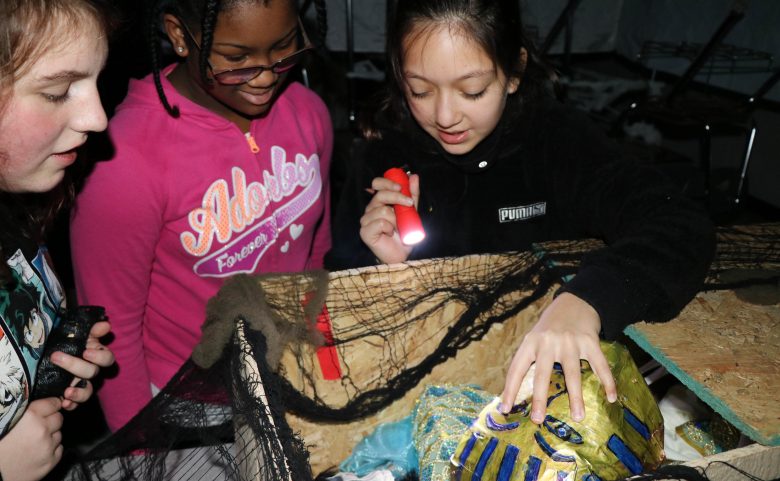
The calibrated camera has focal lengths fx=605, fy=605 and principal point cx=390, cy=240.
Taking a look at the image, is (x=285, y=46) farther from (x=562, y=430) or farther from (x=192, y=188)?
(x=562, y=430)

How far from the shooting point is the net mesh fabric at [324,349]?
2.95ft

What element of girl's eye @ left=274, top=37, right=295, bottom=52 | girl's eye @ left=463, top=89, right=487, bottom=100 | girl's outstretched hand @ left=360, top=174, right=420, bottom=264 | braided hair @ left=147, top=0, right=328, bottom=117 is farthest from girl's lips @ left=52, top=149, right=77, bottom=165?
girl's eye @ left=463, top=89, right=487, bottom=100

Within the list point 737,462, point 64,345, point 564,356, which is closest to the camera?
point 737,462

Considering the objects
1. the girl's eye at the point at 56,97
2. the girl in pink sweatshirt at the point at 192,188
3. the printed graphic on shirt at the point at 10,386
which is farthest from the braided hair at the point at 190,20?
the printed graphic on shirt at the point at 10,386

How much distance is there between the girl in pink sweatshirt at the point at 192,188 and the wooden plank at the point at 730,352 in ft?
2.34

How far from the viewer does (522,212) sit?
1205mm

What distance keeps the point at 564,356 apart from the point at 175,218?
28.3 inches

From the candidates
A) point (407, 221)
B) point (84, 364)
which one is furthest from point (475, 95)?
point (84, 364)

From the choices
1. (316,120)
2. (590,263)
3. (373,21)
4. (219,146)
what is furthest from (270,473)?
(373,21)

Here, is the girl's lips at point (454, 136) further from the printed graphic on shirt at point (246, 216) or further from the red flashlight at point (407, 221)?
the printed graphic on shirt at point (246, 216)

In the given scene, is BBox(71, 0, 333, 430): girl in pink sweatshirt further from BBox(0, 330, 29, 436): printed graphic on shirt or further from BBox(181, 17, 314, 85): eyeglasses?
BBox(0, 330, 29, 436): printed graphic on shirt

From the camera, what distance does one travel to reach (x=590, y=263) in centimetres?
89

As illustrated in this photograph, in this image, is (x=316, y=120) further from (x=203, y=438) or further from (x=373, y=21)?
(x=373, y=21)

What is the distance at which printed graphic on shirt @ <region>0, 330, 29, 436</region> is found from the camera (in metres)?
0.75
